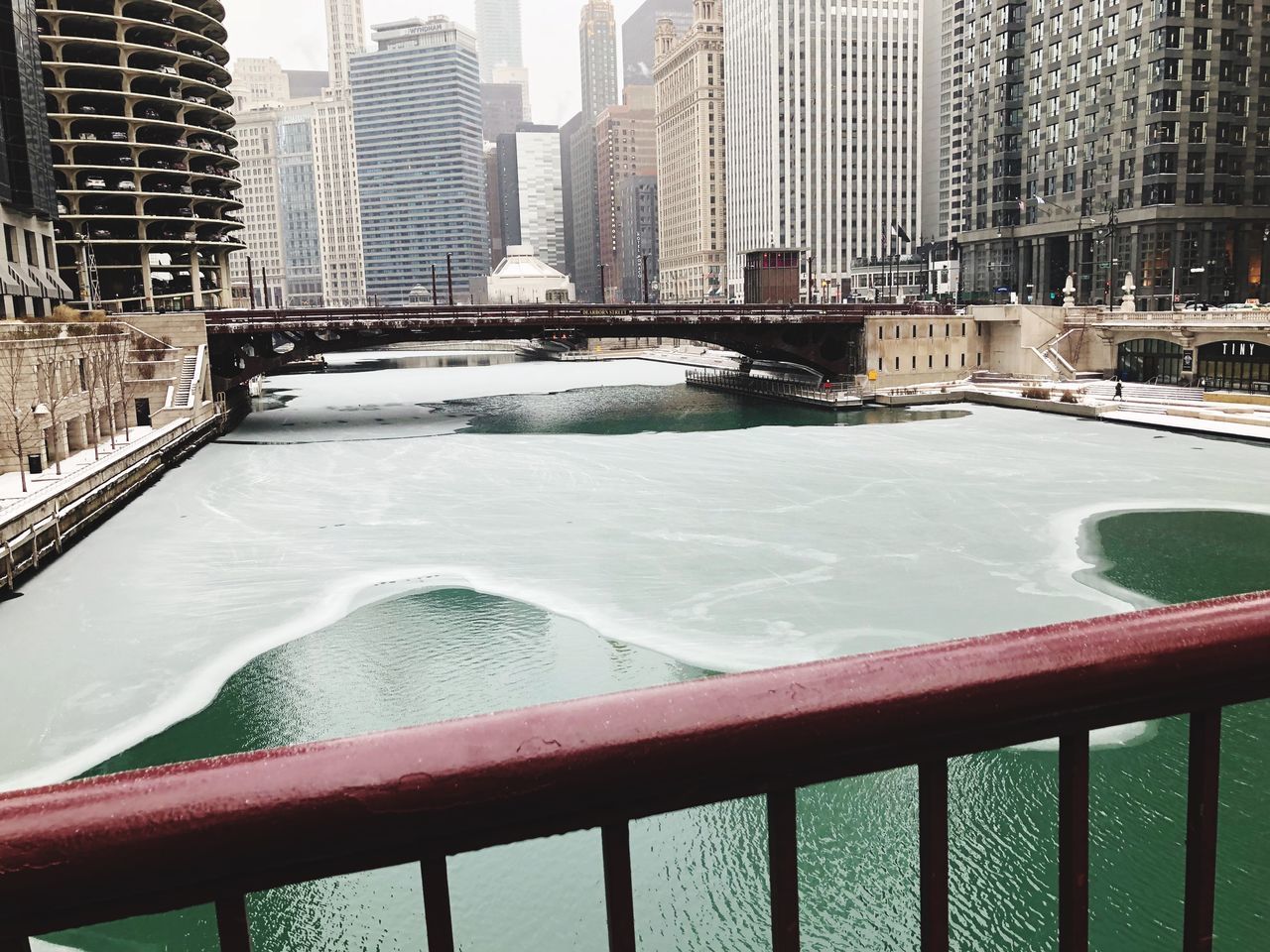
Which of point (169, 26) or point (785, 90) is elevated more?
point (785, 90)

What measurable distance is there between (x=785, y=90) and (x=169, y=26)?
125m

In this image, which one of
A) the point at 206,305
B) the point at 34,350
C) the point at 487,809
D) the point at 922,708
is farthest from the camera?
the point at 206,305

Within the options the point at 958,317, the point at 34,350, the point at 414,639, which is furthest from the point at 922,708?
the point at 958,317

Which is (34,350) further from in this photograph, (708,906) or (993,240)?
(993,240)

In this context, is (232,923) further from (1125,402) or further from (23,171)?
(23,171)

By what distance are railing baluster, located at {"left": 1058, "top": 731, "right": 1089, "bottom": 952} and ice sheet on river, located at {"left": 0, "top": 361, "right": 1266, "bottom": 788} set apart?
66.8ft

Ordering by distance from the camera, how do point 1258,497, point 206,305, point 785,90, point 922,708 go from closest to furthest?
point 922,708 < point 1258,497 < point 206,305 < point 785,90

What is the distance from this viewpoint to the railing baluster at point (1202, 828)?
215cm

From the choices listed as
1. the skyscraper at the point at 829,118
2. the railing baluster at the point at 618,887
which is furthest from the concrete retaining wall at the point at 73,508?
the skyscraper at the point at 829,118

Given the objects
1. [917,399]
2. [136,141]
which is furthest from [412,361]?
[917,399]

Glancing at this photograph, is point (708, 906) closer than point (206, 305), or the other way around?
A: point (708, 906)

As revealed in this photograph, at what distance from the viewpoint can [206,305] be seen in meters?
106

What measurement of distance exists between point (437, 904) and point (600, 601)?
27.2 meters

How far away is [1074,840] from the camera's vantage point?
2.11 metres
